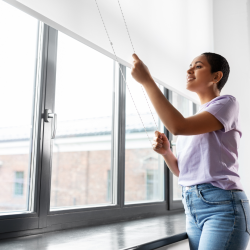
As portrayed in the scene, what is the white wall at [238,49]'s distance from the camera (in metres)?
2.83

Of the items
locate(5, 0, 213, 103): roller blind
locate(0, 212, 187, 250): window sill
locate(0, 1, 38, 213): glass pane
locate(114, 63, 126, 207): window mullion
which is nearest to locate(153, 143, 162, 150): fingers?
locate(0, 212, 187, 250): window sill

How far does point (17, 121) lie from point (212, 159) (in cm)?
109

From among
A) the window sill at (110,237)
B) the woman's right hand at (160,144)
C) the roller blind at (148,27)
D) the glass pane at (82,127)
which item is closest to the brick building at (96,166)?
the glass pane at (82,127)

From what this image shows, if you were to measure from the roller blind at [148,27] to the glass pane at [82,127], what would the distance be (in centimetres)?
52

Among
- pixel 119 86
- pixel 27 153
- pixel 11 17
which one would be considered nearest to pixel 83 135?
pixel 119 86

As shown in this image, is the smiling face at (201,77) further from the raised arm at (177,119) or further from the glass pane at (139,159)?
the glass pane at (139,159)

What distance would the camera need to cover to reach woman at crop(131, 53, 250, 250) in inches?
42.9

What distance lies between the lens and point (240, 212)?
3.61 ft

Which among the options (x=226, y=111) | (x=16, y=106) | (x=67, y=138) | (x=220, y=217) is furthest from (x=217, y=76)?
(x=67, y=138)

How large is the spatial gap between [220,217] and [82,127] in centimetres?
178

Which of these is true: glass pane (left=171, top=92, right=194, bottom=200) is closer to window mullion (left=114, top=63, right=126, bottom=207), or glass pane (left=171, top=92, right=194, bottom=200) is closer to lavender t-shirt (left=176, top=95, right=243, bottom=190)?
window mullion (left=114, top=63, right=126, bottom=207)

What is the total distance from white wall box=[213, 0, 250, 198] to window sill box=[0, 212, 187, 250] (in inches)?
43.2

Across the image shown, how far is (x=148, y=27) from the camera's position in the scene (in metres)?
2.14

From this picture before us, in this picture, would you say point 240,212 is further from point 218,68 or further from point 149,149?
point 149,149
